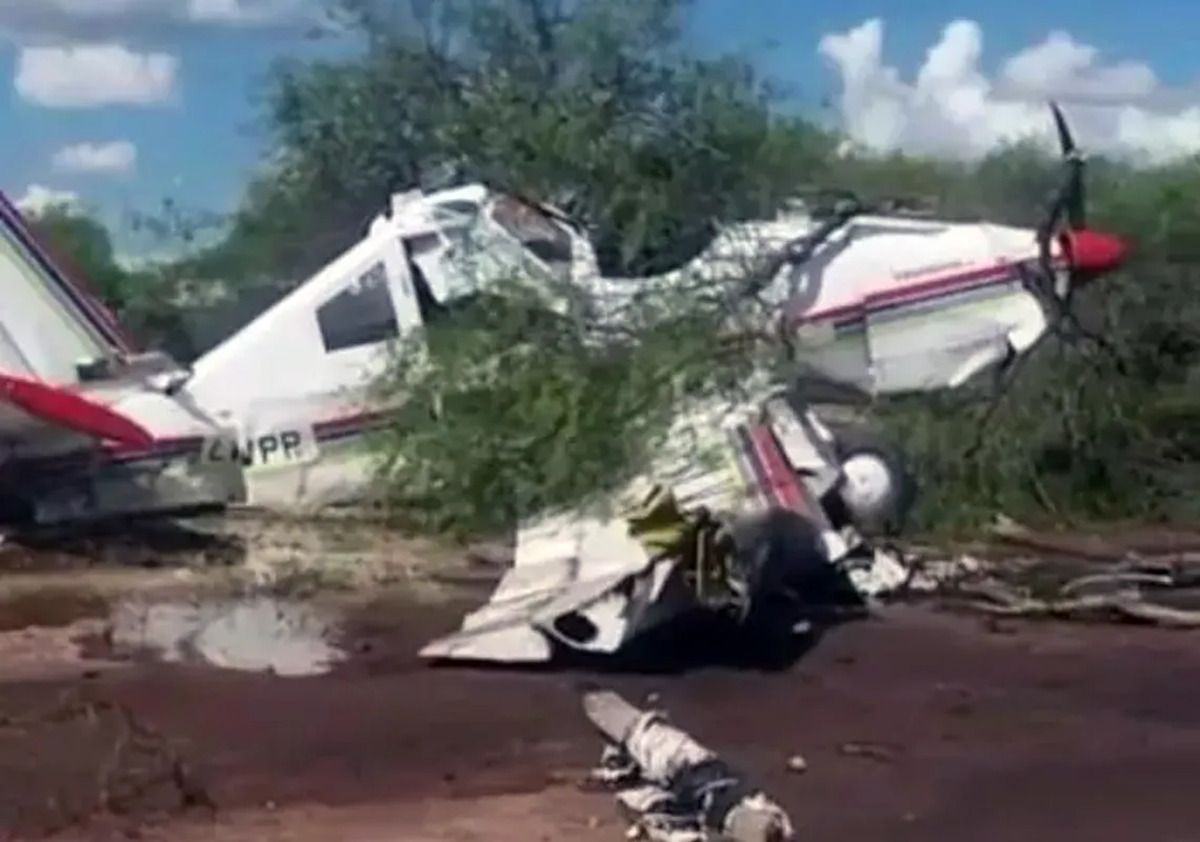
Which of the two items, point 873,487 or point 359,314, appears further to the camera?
point 359,314

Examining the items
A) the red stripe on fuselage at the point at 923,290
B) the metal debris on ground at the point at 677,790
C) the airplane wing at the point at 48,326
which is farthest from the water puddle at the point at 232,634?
the red stripe on fuselage at the point at 923,290

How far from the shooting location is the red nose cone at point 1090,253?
54.2ft

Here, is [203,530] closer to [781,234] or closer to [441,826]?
[781,234]

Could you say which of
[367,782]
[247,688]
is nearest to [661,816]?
[367,782]

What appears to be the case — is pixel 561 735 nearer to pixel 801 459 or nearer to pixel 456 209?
pixel 801 459

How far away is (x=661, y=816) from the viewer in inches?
305

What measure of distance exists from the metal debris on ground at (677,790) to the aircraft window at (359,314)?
25.7 ft

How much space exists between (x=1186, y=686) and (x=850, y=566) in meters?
2.71

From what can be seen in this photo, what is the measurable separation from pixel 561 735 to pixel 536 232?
23.6ft

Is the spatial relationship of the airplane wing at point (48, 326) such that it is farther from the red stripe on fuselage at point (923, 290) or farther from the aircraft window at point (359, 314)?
the red stripe on fuselage at point (923, 290)

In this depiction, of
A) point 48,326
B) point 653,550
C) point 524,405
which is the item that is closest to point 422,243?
point 524,405

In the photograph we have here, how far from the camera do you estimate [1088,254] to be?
16531 millimetres

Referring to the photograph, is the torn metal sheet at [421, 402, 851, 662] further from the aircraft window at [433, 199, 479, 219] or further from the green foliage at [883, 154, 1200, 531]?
the aircraft window at [433, 199, 479, 219]

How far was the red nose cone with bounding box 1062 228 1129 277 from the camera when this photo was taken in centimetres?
1652
